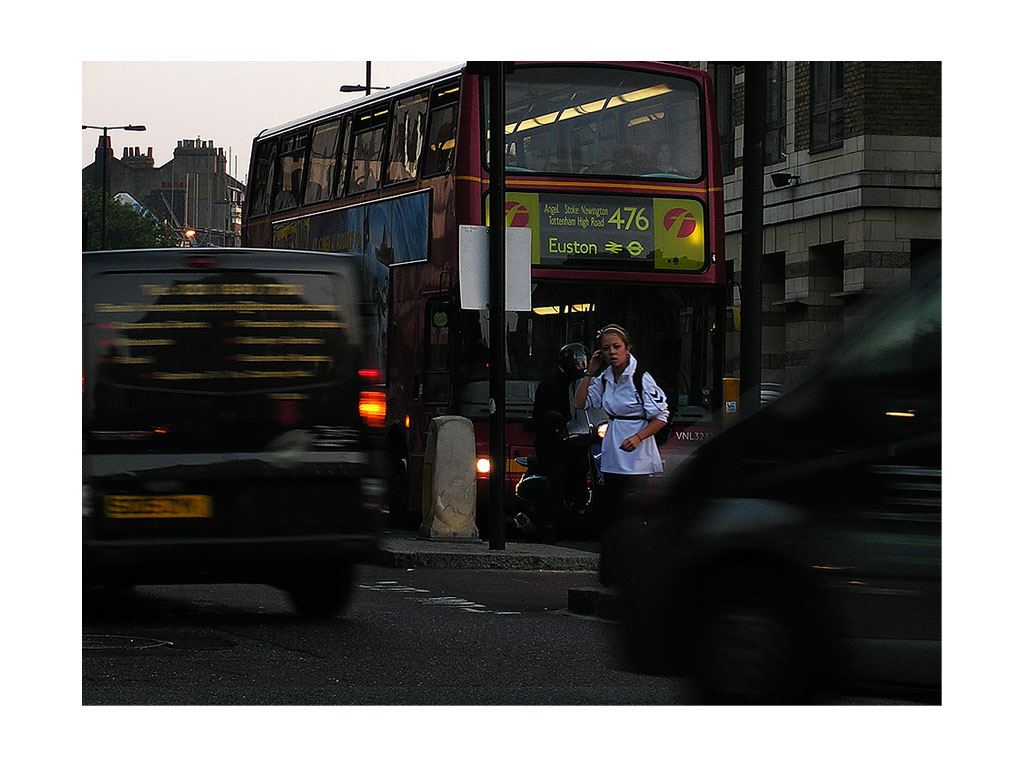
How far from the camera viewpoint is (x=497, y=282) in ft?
48.3

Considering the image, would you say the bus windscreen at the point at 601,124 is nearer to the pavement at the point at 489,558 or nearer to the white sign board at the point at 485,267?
the white sign board at the point at 485,267

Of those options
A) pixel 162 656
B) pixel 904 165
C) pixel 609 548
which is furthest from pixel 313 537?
pixel 904 165

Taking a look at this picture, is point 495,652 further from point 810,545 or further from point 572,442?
point 572,442

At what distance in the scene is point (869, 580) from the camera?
553 cm

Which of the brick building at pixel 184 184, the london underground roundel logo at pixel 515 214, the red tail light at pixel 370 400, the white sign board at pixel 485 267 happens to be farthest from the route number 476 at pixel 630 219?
the brick building at pixel 184 184

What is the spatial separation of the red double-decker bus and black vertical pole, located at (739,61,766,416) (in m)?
1.62

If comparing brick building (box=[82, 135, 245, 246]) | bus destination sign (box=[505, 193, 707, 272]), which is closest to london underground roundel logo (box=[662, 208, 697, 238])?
bus destination sign (box=[505, 193, 707, 272])

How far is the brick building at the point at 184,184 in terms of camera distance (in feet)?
415

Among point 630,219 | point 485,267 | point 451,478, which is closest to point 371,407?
point 485,267

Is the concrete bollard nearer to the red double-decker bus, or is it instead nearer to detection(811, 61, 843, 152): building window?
the red double-decker bus

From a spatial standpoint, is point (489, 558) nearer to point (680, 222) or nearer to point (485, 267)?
point (485, 267)

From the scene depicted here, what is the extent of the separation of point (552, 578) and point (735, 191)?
18488mm

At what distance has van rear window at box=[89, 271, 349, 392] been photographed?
975 cm

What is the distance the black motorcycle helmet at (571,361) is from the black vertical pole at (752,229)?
4.33ft
